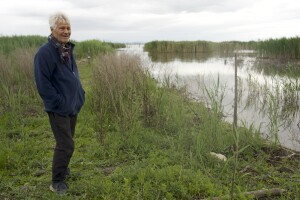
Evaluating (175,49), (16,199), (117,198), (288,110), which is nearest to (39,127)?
(16,199)

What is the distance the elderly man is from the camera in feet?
9.09

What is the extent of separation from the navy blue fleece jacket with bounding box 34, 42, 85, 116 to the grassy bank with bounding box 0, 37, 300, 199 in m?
0.99

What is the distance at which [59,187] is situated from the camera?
317 centimetres

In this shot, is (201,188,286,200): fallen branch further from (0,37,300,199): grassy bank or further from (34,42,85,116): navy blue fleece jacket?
(34,42,85,116): navy blue fleece jacket

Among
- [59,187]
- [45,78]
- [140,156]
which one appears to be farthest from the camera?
[140,156]

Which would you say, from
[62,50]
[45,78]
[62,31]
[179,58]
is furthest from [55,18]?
[179,58]

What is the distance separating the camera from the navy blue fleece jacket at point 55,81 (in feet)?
9.05

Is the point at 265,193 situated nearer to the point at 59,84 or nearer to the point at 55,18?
the point at 59,84

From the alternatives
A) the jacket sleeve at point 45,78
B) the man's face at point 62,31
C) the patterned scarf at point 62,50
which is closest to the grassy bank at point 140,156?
the jacket sleeve at point 45,78

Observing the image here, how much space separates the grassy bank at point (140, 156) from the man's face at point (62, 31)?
1651mm

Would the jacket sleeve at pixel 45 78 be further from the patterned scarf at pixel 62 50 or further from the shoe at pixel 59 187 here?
the shoe at pixel 59 187

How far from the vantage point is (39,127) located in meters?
5.57

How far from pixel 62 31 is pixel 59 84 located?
54 cm

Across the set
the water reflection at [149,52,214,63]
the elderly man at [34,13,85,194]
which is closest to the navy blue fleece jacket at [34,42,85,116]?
the elderly man at [34,13,85,194]
